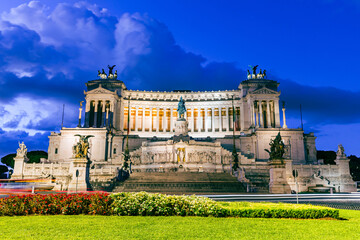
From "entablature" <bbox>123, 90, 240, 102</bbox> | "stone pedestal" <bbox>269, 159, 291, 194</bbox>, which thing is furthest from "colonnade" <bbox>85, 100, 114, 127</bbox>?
"stone pedestal" <bbox>269, 159, 291, 194</bbox>

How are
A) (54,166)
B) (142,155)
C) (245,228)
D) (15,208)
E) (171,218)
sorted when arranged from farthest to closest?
(142,155) → (54,166) → (15,208) → (171,218) → (245,228)

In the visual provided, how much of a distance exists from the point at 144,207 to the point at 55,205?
4.46 meters

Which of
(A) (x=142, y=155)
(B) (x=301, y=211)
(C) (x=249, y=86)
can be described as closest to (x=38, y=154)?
(A) (x=142, y=155)

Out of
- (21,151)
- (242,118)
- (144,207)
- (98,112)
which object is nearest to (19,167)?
(21,151)

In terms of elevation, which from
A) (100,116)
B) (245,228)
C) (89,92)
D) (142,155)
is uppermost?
(89,92)

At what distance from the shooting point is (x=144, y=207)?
46.8 ft

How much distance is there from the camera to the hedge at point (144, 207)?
13.9 metres

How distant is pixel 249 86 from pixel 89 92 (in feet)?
151

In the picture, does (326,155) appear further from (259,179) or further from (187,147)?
(259,179)

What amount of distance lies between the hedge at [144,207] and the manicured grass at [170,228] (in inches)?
28.2

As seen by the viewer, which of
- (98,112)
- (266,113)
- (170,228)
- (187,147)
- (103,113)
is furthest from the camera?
(98,112)

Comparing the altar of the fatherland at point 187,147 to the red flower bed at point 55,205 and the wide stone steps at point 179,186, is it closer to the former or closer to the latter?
the wide stone steps at point 179,186

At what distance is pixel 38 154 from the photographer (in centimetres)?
8412

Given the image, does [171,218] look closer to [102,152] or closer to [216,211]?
[216,211]
